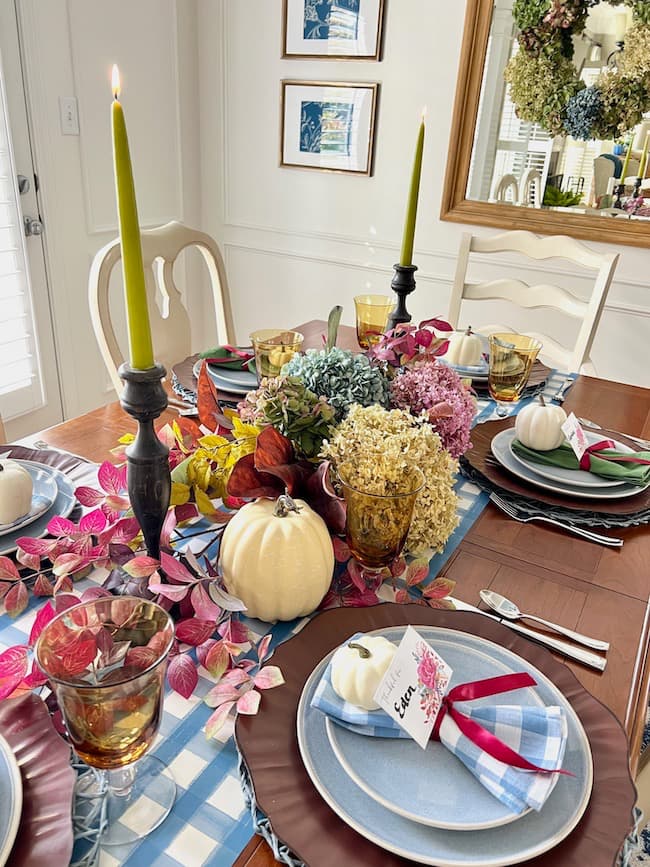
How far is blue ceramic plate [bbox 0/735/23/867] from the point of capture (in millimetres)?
478

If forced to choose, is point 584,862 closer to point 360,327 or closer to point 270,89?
point 360,327

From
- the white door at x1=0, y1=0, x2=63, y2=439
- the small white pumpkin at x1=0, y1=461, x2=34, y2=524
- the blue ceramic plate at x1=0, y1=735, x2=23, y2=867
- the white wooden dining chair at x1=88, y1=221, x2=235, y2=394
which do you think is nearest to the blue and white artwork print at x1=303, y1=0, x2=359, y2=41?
the white door at x1=0, y1=0, x2=63, y2=439

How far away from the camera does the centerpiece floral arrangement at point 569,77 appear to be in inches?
83.7

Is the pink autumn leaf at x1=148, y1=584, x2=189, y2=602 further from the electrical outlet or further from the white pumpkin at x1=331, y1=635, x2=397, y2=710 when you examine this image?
the electrical outlet

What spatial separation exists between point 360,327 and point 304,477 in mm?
604

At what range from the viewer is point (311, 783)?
548 mm

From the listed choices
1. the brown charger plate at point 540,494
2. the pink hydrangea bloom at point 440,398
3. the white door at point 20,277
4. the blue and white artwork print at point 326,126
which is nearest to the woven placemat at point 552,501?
the brown charger plate at point 540,494

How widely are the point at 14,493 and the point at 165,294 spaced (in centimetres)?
98

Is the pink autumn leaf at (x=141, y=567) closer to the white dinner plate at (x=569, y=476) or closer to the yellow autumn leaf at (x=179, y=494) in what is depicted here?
the yellow autumn leaf at (x=179, y=494)

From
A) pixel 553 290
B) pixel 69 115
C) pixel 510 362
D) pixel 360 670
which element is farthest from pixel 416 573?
pixel 69 115

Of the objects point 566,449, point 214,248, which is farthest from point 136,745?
point 214,248

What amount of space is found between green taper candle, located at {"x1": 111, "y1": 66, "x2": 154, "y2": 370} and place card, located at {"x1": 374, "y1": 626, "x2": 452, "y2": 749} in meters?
0.37

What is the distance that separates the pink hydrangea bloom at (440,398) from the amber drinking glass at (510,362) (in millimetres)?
279

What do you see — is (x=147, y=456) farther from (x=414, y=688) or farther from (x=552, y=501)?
(x=552, y=501)
